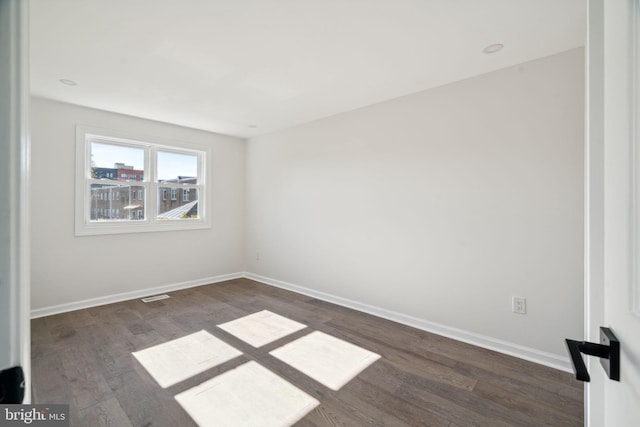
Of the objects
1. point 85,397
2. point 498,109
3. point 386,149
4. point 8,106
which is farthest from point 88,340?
point 498,109

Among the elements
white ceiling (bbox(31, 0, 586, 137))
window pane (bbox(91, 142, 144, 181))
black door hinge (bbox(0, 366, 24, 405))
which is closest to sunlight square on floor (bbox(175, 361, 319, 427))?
black door hinge (bbox(0, 366, 24, 405))

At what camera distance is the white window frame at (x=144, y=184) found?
355 centimetres

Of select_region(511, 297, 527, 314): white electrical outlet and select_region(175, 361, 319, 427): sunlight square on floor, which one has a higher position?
select_region(511, 297, 527, 314): white electrical outlet

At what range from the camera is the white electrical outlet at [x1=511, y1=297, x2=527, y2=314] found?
7.99ft

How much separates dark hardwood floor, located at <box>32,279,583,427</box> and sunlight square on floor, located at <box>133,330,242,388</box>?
0.07m

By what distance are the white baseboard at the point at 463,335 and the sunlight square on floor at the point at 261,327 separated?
816 millimetres

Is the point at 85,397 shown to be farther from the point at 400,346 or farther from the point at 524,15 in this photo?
the point at 524,15

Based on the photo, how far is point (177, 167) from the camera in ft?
14.8

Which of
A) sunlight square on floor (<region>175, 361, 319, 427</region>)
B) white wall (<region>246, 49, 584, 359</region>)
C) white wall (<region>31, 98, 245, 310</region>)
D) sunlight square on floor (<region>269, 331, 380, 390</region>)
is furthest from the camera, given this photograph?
white wall (<region>31, 98, 245, 310</region>)

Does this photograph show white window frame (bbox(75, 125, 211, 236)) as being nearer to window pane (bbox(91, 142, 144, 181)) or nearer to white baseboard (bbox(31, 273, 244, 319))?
window pane (bbox(91, 142, 144, 181))

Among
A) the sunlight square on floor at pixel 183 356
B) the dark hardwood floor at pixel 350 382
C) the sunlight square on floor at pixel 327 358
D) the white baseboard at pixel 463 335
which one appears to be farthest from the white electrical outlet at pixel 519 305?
the sunlight square on floor at pixel 183 356

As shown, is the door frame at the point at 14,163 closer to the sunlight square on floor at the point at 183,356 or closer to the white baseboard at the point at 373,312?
the sunlight square on floor at the point at 183,356

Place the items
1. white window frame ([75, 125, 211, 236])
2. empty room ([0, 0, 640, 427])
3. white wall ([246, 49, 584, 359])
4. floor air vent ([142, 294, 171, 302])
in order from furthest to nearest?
floor air vent ([142, 294, 171, 302]) < white window frame ([75, 125, 211, 236]) < white wall ([246, 49, 584, 359]) < empty room ([0, 0, 640, 427])

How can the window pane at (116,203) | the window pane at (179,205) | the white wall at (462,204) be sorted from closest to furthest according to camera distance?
the white wall at (462,204) → the window pane at (116,203) → the window pane at (179,205)
